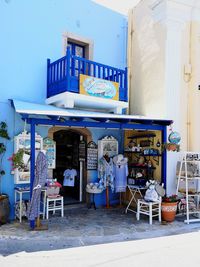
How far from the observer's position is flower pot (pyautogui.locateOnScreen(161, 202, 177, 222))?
8289mm

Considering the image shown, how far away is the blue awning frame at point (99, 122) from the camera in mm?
7293

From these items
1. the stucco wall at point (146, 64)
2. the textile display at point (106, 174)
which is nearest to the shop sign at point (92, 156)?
the textile display at point (106, 174)

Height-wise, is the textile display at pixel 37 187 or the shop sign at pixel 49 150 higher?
the shop sign at pixel 49 150

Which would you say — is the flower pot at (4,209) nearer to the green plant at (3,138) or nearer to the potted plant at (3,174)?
the potted plant at (3,174)

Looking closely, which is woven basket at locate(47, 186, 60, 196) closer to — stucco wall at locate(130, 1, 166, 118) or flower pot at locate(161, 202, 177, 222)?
flower pot at locate(161, 202, 177, 222)

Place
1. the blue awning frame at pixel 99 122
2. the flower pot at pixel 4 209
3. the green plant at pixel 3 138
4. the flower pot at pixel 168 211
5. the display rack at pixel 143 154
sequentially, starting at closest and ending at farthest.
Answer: the blue awning frame at pixel 99 122 → the flower pot at pixel 4 209 → the green plant at pixel 3 138 → the flower pot at pixel 168 211 → the display rack at pixel 143 154

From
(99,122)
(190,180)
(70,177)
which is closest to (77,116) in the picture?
(99,122)

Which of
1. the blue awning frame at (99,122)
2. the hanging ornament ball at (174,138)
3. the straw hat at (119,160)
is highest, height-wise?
the blue awning frame at (99,122)

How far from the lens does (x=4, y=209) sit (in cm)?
762

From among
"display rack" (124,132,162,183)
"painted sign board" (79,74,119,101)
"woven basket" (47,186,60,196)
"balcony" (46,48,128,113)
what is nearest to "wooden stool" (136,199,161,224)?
"display rack" (124,132,162,183)

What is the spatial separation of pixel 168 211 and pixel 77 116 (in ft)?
12.5

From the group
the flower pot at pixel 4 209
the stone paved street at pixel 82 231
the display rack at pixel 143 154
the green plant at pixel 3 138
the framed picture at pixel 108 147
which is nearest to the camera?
the stone paved street at pixel 82 231

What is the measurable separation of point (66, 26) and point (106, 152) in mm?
4544

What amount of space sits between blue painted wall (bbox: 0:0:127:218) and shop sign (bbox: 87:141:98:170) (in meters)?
0.27
